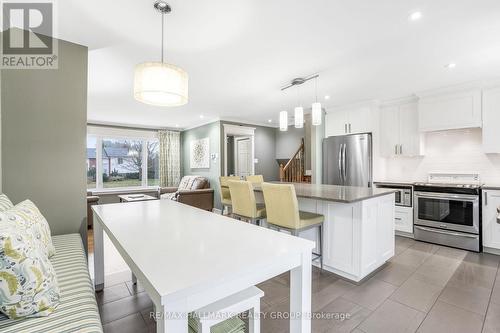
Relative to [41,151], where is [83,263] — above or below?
below

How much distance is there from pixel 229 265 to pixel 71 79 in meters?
2.68

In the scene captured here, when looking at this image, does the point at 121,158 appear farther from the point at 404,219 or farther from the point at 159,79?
the point at 404,219

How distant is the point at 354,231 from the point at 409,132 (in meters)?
2.92

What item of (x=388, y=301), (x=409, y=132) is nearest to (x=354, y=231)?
(x=388, y=301)

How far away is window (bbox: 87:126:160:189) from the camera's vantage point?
261 inches

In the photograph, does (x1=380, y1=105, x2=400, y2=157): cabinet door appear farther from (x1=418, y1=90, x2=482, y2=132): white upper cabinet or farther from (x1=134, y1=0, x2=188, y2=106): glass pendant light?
(x1=134, y1=0, x2=188, y2=106): glass pendant light

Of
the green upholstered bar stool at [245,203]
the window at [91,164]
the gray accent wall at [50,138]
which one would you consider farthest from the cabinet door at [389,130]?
the window at [91,164]

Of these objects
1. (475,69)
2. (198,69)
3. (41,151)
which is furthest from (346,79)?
(41,151)

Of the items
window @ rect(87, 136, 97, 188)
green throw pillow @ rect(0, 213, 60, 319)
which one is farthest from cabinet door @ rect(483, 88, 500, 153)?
window @ rect(87, 136, 97, 188)

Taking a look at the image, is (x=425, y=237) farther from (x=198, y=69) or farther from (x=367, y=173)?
(x=198, y=69)

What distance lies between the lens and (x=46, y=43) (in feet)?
7.63

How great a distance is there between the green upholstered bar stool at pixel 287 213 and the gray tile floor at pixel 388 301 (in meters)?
0.57

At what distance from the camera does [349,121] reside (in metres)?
4.81

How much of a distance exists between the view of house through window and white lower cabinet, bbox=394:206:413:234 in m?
6.62
